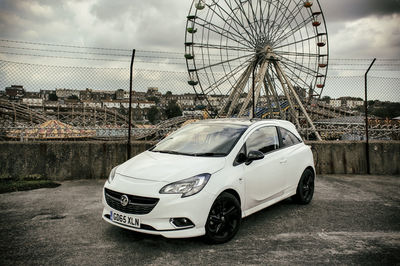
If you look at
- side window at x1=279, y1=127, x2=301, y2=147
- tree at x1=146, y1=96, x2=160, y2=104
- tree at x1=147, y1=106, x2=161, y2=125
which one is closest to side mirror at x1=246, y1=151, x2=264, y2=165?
side window at x1=279, y1=127, x2=301, y2=147

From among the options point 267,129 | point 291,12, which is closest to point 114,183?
point 267,129

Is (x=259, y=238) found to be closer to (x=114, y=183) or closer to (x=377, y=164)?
(x=114, y=183)

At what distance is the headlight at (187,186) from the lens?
3463 millimetres

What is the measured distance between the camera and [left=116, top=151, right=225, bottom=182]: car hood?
3.62m

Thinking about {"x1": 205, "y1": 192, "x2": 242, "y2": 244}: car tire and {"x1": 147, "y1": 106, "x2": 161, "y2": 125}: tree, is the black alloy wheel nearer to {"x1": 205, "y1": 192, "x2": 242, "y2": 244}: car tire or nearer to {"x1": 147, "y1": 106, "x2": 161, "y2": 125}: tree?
{"x1": 205, "y1": 192, "x2": 242, "y2": 244}: car tire

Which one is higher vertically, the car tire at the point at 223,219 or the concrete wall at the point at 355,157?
the concrete wall at the point at 355,157

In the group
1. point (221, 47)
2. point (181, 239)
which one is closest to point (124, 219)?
point (181, 239)

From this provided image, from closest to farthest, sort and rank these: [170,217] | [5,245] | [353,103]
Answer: [170,217] → [5,245] → [353,103]

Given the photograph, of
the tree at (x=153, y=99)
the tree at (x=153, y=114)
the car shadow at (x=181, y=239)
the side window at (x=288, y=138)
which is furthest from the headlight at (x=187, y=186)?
the tree at (x=153, y=114)

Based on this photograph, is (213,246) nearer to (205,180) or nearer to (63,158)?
(205,180)

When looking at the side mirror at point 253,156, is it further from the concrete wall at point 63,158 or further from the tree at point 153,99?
the tree at point 153,99

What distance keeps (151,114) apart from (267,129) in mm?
9457

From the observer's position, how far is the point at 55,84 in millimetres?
8141

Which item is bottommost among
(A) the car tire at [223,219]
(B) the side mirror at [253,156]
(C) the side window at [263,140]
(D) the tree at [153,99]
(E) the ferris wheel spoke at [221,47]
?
(A) the car tire at [223,219]
